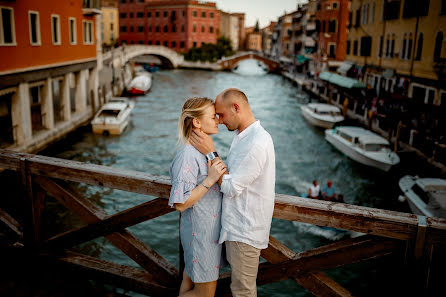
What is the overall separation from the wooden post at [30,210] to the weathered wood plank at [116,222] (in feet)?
0.39

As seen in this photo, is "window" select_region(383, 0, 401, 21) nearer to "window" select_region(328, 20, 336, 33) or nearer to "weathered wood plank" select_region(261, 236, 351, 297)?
"window" select_region(328, 20, 336, 33)

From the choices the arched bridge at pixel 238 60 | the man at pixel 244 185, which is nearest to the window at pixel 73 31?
the man at pixel 244 185

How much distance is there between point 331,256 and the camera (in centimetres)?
233

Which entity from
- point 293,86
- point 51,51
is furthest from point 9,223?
point 293,86

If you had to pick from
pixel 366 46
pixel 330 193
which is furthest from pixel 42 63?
pixel 366 46

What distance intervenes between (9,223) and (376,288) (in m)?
7.55

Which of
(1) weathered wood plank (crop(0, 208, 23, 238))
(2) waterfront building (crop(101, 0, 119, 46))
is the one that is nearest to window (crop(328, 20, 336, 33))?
(2) waterfront building (crop(101, 0, 119, 46))

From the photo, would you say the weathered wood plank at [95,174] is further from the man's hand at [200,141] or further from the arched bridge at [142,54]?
the arched bridge at [142,54]

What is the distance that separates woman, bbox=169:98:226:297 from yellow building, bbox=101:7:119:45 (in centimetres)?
7696

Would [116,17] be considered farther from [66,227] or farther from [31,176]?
A: [31,176]

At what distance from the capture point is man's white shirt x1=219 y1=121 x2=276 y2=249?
6.56 feet

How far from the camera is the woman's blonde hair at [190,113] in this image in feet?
7.00

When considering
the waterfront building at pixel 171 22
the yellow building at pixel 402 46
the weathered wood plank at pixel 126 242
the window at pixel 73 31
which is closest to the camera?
the weathered wood plank at pixel 126 242

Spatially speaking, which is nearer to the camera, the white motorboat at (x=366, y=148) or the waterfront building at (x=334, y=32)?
the white motorboat at (x=366, y=148)
